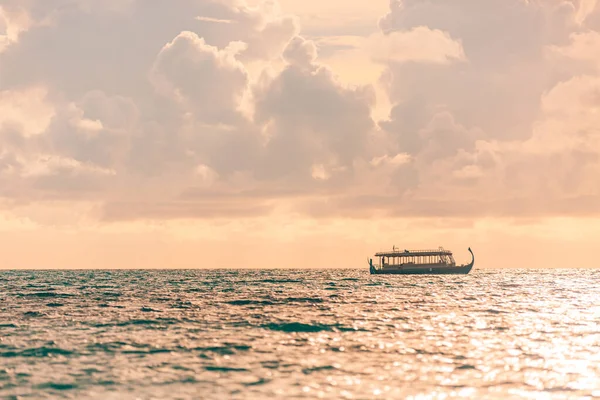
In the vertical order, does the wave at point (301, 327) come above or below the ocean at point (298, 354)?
above

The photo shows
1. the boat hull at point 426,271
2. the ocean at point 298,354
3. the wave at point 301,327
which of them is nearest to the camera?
the ocean at point 298,354

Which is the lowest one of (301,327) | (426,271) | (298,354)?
(298,354)

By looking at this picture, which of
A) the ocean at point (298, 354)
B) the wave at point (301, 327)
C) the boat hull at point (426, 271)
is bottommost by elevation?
the ocean at point (298, 354)

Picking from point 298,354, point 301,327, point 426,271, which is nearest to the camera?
point 298,354

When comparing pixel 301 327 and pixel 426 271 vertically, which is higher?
pixel 426 271

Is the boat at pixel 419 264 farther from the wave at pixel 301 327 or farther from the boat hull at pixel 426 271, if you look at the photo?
the wave at pixel 301 327

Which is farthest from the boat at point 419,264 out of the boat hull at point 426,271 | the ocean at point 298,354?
the ocean at point 298,354

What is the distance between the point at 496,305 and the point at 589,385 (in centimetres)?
4360

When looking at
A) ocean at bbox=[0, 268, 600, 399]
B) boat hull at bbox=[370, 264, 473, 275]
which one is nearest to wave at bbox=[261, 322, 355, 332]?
ocean at bbox=[0, 268, 600, 399]

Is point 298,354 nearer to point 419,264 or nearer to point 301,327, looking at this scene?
point 301,327

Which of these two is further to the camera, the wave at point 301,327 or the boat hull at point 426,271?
the boat hull at point 426,271

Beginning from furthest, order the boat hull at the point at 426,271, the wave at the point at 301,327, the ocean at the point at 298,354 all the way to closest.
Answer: the boat hull at the point at 426,271 → the wave at the point at 301,327 → the ocean at the point at 298,354

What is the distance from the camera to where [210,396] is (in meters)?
27.0

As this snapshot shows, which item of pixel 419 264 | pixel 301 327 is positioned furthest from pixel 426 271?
pixel 301 327
